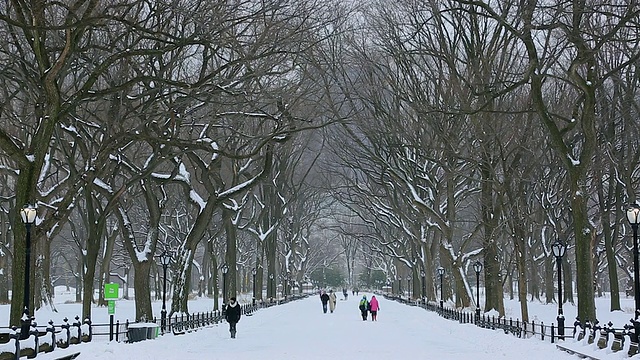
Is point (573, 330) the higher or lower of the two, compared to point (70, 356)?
lower

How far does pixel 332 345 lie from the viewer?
97.2 feet

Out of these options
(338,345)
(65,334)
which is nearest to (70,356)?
(65,334)

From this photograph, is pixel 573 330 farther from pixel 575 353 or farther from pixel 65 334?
pixel 65 334

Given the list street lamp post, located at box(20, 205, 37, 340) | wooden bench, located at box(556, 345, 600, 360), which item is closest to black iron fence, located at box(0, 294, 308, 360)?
street lamp post, located at box(20, 205, 37, 340)

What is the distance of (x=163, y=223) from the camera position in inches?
2581

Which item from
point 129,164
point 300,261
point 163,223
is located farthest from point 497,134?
point 300,261

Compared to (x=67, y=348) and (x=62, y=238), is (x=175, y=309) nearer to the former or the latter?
(x=67, y=348)

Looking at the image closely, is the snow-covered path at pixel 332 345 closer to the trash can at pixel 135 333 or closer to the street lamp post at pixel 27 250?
the trash can at pixel 135 333

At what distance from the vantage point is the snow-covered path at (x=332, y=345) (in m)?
24.4

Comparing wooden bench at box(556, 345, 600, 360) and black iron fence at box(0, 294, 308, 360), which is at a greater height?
black iron fence at box(0, 294, 308, 360)

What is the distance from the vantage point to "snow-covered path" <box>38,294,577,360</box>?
24.4 meters

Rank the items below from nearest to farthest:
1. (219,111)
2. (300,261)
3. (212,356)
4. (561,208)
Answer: (212,356)
(219,111)
(561,208)
(300,261)

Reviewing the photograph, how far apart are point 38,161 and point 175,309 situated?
16.4 meters

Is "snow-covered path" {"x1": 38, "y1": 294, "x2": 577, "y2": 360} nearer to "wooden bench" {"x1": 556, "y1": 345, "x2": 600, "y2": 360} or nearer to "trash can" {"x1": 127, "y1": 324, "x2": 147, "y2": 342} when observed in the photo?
"wooden bench" {"x1": 556, "y1": 345, "x2": 600, "y2": 360}
